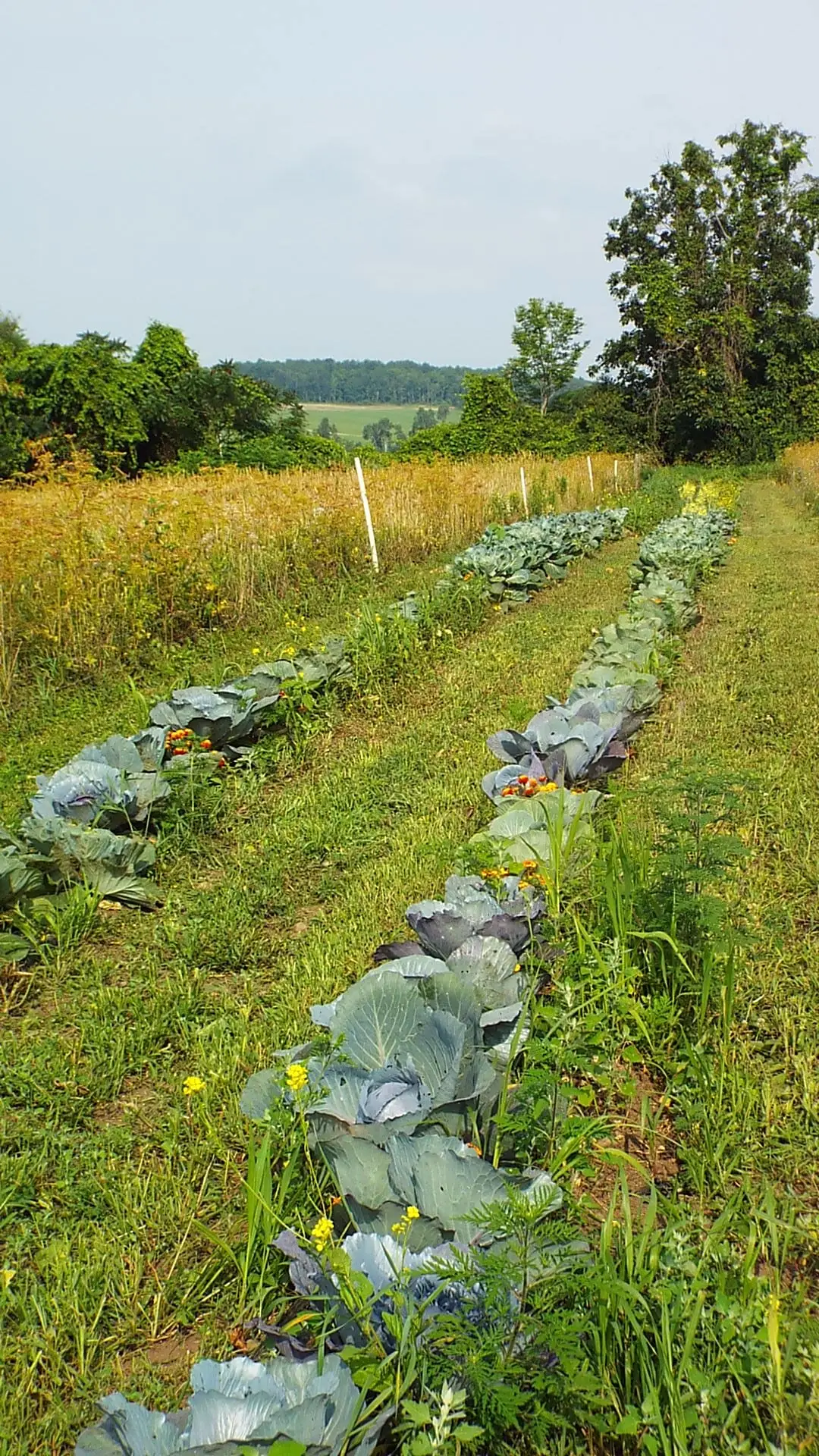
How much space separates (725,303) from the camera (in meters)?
34.1

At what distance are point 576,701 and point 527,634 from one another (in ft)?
11.1

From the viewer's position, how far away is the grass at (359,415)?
64750 millimetres

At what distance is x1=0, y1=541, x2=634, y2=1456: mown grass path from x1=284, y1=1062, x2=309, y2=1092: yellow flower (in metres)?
0.40

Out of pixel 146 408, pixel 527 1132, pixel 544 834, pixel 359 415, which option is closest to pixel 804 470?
pixel 146 408

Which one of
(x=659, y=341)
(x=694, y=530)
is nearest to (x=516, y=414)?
(x=659, y=341)

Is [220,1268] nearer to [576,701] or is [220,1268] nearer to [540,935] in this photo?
[540,935]

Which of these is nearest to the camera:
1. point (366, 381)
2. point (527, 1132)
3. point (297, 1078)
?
point (297, 1078)

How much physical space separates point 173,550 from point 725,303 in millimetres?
33437

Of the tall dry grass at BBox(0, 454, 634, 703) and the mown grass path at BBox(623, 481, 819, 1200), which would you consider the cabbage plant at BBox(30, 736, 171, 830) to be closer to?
the mown grass path at BBox(623, 481, 819, 1200)

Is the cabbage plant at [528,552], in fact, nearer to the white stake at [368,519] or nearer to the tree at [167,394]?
the white stake at [368,519]

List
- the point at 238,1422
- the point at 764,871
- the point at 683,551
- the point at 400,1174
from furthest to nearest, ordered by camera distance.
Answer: the point at 683,551
the point at 764,871
the point at 400,1174
the point at 238,1422

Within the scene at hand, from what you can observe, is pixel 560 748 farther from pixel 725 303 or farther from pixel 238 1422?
pixel 725 303

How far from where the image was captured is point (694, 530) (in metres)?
12.4

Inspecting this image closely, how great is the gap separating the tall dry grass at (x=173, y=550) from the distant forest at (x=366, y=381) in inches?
3074
